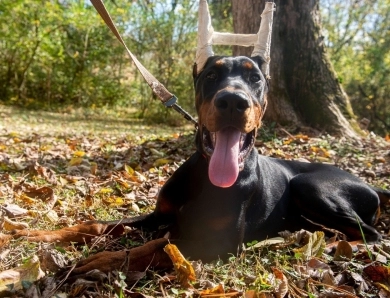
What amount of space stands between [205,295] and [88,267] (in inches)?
25.5

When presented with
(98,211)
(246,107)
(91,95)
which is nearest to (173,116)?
(91,95)

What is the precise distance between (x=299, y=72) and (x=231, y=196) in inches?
173

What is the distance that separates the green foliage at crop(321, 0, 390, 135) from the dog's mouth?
381 inches

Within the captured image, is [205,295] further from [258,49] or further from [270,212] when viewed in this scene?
[258,49]

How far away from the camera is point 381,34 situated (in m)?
17.5

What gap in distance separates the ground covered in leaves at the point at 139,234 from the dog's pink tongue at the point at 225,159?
0.50 m

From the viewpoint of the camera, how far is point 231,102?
2771 millimetres

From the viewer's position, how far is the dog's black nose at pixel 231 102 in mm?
2758

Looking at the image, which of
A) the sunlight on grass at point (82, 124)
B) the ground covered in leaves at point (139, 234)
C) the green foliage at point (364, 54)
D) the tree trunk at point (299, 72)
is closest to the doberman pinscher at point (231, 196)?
the ground covered in leaves at point (139, 234)

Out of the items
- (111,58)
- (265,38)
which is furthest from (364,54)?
(265,38)

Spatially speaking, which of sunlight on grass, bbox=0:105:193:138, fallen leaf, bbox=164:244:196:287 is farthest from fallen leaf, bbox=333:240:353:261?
sunlight on grass, bbox=0:105:193:138

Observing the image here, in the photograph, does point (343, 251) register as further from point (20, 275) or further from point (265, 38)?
point (20, 275)

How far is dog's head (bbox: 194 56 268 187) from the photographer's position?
2799mm

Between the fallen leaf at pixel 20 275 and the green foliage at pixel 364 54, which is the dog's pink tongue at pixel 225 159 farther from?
the green foliage at pixel 364 54
